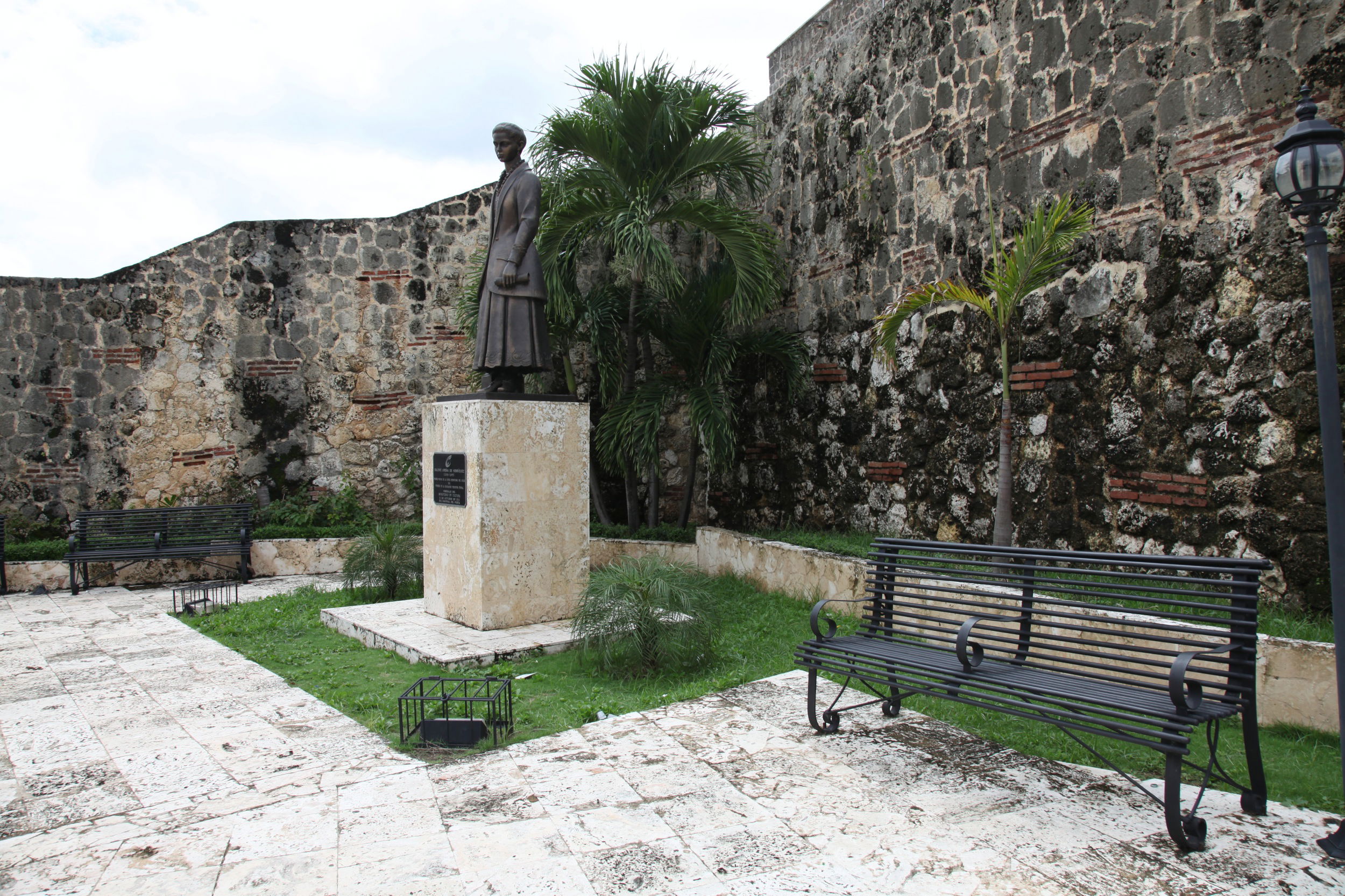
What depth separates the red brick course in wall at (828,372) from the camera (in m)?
8.25

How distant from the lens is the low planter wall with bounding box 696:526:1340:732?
377 cm

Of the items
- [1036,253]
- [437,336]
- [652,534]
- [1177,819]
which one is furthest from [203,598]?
[1177,819]

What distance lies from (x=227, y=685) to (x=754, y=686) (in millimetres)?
2943

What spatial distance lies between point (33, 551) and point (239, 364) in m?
2.53

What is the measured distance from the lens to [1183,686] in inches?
109

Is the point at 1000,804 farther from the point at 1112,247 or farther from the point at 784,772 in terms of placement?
the point at 1112,247

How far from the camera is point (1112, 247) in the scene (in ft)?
18.3

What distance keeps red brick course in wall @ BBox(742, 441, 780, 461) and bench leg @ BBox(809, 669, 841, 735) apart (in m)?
5.40

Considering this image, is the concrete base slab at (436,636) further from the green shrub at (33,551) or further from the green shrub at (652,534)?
the green shrub at (33,551)

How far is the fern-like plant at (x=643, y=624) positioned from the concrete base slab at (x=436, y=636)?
595 mm

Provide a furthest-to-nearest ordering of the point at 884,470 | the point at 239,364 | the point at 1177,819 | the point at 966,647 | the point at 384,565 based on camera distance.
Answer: the point at 239,364 < the point at 884,470 < the point at 384,565 < the point at 966,647 < the point at 1177,819

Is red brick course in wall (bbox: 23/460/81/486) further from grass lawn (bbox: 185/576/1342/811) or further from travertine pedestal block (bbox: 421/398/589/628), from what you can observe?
travertine pedestal block (bbox: 421/398/589/628)

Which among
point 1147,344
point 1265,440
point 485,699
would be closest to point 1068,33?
point 1147,344

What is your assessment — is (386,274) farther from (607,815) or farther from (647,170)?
(607,815)
